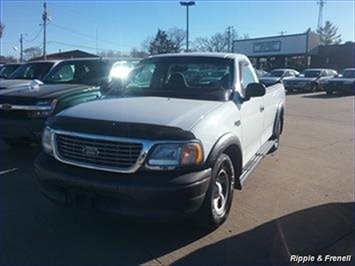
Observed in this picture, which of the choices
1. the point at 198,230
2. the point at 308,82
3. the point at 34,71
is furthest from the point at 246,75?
the point at 308,82

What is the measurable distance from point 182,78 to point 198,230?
204 cm

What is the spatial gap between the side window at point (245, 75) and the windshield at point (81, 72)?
3.34 meters

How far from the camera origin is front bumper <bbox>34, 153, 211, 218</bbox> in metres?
3.67

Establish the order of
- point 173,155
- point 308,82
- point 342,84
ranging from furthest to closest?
point 308,82, point 342,84, point 173,155

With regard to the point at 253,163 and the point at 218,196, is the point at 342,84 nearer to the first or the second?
the point at 253,163

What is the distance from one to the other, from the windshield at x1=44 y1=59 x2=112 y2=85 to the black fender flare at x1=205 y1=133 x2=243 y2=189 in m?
4.35

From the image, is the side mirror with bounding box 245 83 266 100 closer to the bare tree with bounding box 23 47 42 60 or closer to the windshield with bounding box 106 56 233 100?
the windshield with bounding box 106 56 233 100

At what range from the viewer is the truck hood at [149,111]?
13.1ft

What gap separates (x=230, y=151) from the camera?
4.69 meters

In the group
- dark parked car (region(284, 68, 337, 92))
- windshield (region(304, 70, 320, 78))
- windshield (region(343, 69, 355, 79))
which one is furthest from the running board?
windshield (region(304, 70, 320, 78))

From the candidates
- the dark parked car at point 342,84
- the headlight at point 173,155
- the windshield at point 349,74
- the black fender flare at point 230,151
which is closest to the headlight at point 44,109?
the black fender flare at point 230,151

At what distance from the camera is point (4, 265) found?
3.67 metres

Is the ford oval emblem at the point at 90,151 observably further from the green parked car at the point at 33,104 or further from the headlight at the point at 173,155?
the green parked car at the point at 33,104

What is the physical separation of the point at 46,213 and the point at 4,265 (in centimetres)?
120
